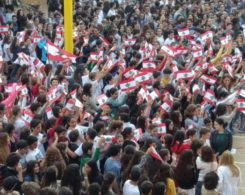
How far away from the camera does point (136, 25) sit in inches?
979

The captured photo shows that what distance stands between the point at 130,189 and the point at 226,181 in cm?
153

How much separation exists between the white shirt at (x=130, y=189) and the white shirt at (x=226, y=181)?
135cm

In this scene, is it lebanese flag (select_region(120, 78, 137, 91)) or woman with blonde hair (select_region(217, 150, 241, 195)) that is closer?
woman with blonde hair (select_region(217, 150, 241, 195))

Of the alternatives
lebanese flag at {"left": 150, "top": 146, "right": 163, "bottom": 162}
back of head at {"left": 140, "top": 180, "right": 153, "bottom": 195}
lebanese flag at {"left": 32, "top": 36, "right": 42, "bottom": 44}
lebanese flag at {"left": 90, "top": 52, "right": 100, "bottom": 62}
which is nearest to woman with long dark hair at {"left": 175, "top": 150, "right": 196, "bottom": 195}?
lebanese flag at {"left": 150, "top": 146, "right": 163, "bottom": 162}

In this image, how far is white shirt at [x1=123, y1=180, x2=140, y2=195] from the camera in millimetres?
10984

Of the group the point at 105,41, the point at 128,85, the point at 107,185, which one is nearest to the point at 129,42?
the point at 105,41

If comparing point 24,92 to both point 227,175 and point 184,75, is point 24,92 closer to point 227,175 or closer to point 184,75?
point 184,75

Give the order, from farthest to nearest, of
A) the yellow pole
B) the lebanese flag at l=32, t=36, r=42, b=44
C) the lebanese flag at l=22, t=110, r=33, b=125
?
the lebanese flag at l=32, t=36, r=42, b=44
the yellow pole
the lebanese flag at l=22, t=110, r=33, b=125

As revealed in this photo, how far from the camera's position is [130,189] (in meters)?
11.0

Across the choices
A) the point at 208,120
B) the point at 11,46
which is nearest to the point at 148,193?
the point at 208,120

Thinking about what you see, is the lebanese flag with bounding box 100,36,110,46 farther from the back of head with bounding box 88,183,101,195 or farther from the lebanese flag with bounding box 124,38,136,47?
the back of head with bounding box 88,183,101,195

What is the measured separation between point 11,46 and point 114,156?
29.8 feet

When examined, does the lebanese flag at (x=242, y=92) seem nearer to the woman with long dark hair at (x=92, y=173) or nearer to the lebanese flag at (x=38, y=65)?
the lebanese flag at (x=38, y=65)

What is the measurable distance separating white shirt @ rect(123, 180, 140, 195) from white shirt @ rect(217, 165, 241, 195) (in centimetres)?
135
